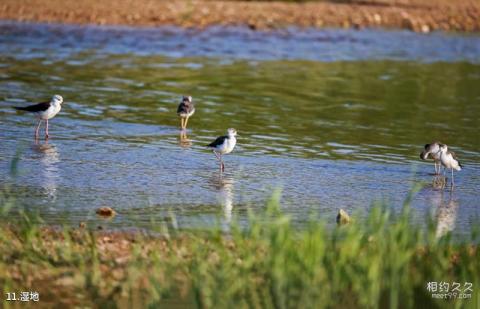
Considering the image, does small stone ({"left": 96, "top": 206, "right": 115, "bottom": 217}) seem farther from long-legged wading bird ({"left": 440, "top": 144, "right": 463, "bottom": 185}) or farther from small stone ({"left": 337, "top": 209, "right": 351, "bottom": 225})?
long-legged wading bird ({"left": 440, "top": 144, "right": 463, "bottom": 185})

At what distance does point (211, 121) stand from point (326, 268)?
10130 mm

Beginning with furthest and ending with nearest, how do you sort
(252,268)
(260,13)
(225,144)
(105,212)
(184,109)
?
1. (260,13)
2. (184,109)
3. (225,144)
4. (105,212)
5. (252,268)

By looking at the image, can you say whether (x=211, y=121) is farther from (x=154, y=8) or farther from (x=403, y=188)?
(x=154, y=8)

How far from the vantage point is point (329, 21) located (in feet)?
106

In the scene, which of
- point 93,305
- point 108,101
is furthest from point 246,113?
point 93,305

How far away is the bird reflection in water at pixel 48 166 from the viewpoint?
1261 centimetres

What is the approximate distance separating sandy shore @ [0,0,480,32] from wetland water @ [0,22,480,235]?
34.8 inches

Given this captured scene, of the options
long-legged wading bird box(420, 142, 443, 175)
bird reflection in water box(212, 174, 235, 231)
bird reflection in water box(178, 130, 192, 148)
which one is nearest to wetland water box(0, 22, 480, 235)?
bird reflection in water box(212, 174, 235, 231)

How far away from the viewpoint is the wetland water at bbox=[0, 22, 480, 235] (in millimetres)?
12781

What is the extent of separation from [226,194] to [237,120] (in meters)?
5.77

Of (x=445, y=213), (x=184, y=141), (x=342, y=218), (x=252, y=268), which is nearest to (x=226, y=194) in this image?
(x=342, y=218)

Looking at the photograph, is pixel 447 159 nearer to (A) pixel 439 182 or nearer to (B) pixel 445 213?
(A) pixel 439 182

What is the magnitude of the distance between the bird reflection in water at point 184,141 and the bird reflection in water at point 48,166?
1913 mm

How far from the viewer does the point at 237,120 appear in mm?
18672
